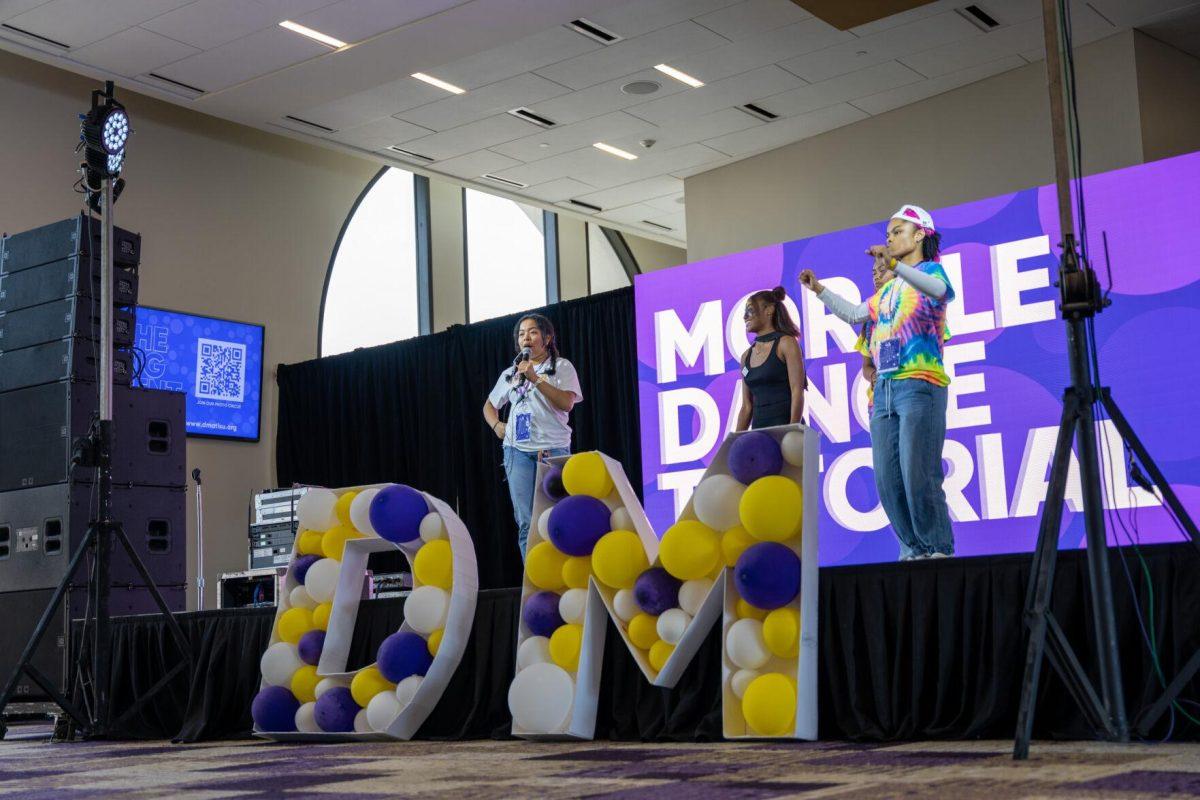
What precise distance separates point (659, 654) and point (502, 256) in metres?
7.79

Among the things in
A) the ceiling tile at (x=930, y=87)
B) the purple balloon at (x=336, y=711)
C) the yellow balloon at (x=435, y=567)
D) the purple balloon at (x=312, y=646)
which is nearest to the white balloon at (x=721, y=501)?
the yellow balloon at (x=435, y=567)

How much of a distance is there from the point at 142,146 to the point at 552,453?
16.6 feet

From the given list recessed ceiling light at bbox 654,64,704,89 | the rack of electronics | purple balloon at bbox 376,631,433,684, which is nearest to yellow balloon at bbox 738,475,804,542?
purple balloon at bbox 376,631,433,684

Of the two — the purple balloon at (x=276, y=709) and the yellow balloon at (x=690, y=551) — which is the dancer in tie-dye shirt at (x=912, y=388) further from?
the purple balloon at (x=276, y=709)

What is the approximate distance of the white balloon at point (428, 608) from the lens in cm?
375

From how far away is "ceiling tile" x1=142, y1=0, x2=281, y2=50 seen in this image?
6.55 m

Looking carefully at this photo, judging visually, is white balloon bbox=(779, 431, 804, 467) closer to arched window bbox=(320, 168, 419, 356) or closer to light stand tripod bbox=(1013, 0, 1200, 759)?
light stand tripod bbox=(1013, 0, 1200, 759)

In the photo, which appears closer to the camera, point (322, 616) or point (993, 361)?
point (322, 616)

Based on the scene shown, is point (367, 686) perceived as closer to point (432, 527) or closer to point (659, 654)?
point (432, 527)

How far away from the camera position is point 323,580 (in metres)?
4.05

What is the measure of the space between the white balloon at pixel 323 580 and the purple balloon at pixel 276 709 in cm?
31

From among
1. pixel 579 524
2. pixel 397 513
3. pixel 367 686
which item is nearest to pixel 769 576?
pixel 579 524

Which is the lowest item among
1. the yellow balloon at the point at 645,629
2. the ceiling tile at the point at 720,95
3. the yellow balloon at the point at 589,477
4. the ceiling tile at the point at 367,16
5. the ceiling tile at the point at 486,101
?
the yellow balloon at the point at 645,629

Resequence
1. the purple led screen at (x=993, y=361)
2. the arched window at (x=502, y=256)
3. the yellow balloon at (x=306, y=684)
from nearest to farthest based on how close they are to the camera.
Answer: the yellow balloon at (x=306, y=684) → the purple led screen at (x=993, y=361) → the arched window at (x=502, y=256)
